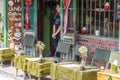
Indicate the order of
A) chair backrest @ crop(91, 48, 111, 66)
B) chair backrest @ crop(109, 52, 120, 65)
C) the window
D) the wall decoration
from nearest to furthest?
chair backrest @ crop(109, 52, 120, 65) < chair backrest @ crop(91, 48, 111, 66) < the window < the wall decoration

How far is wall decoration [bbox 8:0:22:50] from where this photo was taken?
574 inches

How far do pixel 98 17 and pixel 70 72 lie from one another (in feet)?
9.73

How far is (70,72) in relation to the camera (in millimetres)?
9359

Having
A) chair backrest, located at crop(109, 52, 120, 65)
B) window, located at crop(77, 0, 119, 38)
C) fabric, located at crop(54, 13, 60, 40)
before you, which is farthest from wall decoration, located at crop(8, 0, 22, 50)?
chair backrest, located at crop(109, 52, 120, 65)

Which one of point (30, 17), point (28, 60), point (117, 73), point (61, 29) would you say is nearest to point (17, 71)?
point (28, 60)

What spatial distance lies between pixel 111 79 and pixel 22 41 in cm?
644

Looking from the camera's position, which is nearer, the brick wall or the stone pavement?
the brick wall

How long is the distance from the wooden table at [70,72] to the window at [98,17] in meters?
1.92

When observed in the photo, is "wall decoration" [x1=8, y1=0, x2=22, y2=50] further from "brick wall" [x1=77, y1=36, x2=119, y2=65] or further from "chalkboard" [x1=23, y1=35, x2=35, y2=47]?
"brick wall" [x1=77, y1=36, x2=119, y2=65]

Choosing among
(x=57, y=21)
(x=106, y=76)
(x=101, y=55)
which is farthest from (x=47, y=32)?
(x=106, y=76)

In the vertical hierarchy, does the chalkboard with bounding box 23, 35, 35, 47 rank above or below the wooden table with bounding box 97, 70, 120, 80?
above

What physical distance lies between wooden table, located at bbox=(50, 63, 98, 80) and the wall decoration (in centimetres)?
488

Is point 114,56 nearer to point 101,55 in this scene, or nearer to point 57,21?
point 101,55

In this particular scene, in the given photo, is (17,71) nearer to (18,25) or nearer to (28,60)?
(28,60)
